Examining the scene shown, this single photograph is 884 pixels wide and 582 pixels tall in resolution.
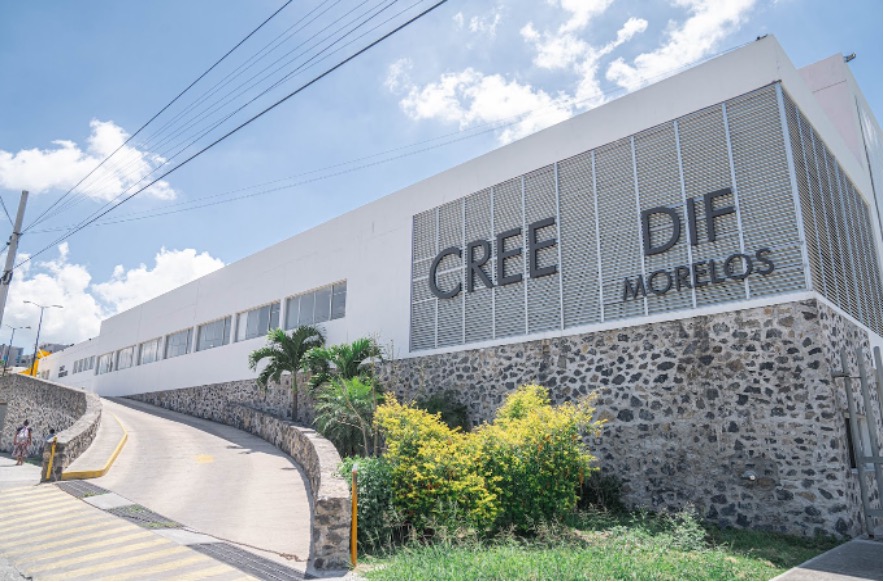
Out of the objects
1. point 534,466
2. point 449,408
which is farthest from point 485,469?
point 449,408

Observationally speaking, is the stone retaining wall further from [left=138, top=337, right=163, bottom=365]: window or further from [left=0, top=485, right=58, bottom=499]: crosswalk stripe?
[left=138, top=337, right=163, bottom=365]: window

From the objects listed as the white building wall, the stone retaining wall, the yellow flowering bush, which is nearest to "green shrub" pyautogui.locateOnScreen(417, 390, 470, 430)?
the white building wall

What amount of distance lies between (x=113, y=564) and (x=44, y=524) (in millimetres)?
3272

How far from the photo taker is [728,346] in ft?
33.4

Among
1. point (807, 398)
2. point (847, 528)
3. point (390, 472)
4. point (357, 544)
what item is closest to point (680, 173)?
point (807, 398)

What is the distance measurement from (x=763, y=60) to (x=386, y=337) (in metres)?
11.2

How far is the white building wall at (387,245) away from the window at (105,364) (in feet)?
14.2

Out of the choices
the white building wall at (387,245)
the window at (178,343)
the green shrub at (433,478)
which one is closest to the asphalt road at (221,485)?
the green shrub at (433,478)

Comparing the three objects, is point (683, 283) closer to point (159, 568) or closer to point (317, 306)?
point (159, 568)

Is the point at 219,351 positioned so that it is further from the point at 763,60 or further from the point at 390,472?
the point at 763,60

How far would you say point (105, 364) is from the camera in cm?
3641

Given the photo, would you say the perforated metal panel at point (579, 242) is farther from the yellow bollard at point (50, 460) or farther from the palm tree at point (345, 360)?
the yellow bollard at point (50, 460)

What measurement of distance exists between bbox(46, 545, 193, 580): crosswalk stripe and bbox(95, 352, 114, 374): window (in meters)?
32.5

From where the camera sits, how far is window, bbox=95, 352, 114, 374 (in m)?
35.6
